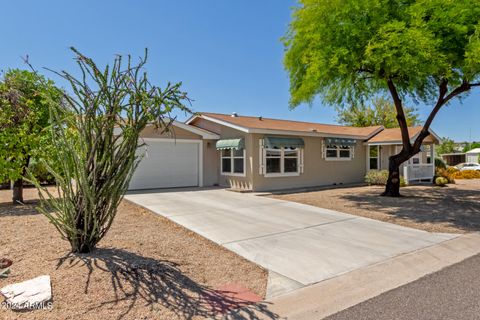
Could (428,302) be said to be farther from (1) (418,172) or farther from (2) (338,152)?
(1) (418,172)

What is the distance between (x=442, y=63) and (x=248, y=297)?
9231mm

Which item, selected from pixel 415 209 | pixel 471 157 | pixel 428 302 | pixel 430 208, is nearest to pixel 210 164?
pixel 415 209

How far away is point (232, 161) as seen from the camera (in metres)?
15.8

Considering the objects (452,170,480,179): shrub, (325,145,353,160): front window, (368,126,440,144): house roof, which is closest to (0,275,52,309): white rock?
(325,145,353,160): front window

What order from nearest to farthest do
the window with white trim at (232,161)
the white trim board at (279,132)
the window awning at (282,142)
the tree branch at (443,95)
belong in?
the tree branch at (443,95)
the white trim board at (279,132)
the window awning at (282,142)
the window with white trim at (232,161)

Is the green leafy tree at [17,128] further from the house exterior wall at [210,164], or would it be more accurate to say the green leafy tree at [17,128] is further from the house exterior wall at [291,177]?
the house exterior wall at [291,177]

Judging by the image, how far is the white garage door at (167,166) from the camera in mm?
14773

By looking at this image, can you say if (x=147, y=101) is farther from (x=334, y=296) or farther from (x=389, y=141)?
(x=389, y=141)

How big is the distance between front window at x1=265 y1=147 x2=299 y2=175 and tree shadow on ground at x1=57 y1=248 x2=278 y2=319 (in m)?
10.6

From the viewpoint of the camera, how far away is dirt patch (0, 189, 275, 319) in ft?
11.3

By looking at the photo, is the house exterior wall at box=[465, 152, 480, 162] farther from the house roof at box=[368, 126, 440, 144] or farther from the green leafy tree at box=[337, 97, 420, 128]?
the house roof at box=[368, 126, 440, 144]

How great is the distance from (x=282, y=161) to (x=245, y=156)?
2104mm

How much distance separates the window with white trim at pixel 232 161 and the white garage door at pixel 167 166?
4.65ft

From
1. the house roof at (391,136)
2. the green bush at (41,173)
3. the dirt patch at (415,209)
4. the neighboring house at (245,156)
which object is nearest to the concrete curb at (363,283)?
the dirt patch at (415,209)
